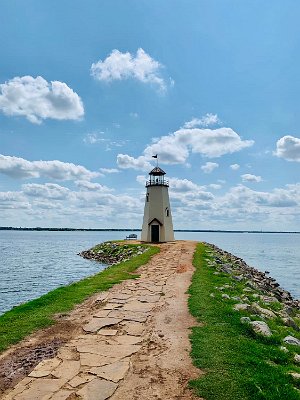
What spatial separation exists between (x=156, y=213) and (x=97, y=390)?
38190 mm

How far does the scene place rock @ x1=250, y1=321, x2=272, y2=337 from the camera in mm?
8539

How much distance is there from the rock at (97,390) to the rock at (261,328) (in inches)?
165

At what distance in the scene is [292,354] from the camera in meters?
7.57

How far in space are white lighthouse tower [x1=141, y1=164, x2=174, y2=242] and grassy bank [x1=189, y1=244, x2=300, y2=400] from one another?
107 ft

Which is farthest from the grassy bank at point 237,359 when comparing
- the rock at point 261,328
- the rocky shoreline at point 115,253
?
the rocky shoreline at point 115,253

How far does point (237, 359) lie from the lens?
6949 millimetres

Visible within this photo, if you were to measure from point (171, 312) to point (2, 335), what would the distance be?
4800mm

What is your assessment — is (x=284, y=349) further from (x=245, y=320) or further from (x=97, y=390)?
(x=97, y=390)

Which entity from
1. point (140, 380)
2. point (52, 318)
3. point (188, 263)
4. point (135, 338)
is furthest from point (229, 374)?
point (188, 263)

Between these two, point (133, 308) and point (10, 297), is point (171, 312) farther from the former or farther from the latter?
point (10, 297)

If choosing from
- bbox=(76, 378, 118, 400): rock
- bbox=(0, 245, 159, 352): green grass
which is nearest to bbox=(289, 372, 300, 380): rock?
bbox=(76, 378, 118, 400): rock

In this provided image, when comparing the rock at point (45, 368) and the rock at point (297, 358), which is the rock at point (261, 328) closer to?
the rock at point (297, 358)

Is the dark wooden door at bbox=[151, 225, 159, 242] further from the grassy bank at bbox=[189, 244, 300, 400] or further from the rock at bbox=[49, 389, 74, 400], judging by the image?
the rock at bbox=[49, 389, 74, 400]

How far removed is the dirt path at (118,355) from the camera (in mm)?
5875
